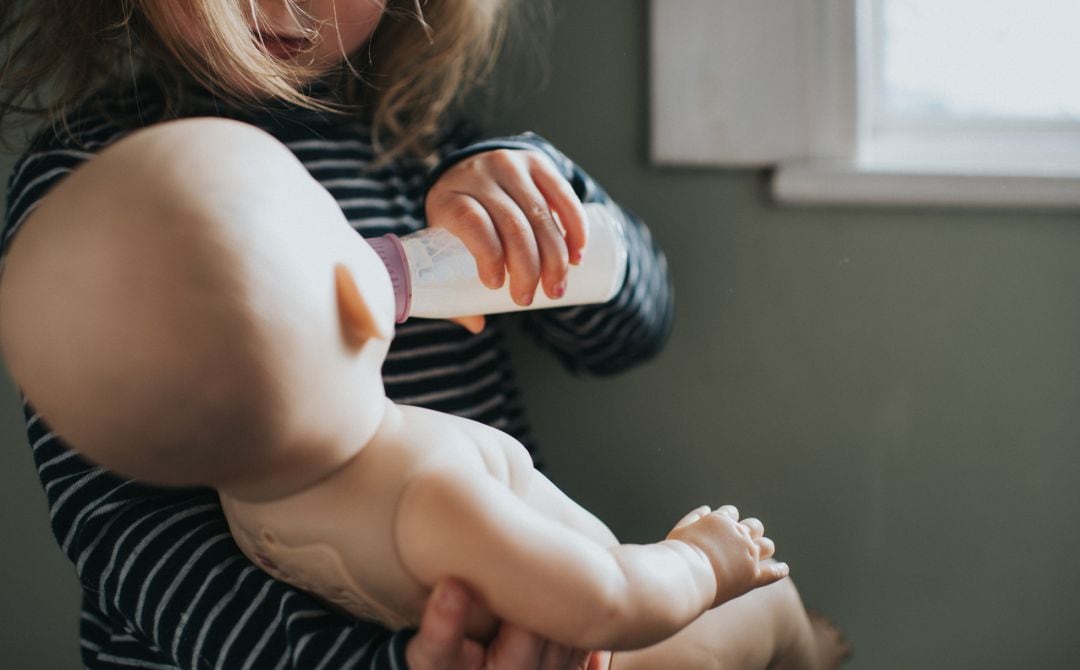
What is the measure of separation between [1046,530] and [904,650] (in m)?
0.16

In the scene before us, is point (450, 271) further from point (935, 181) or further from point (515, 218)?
point (935, 181)

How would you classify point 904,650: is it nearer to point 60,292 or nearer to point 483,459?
point 483,459

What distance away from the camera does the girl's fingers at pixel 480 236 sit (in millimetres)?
558

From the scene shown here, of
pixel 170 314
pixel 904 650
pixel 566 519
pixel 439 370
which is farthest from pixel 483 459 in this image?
pixel 904 650

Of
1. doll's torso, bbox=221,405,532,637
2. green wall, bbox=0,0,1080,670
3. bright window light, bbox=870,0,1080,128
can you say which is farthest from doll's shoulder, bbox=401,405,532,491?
bright window light, bbox=870,0,1080,128

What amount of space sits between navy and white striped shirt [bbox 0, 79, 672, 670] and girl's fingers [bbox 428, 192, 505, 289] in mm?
89

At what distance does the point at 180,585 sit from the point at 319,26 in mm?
367

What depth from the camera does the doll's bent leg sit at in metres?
0.57

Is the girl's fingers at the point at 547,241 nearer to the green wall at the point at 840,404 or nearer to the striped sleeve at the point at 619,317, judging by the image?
the striped sleeve at the point at 619,317

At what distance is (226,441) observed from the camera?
1.32 ft

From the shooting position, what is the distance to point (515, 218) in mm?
573

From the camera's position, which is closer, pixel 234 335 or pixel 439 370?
pixel 234 335

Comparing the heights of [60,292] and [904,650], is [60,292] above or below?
above

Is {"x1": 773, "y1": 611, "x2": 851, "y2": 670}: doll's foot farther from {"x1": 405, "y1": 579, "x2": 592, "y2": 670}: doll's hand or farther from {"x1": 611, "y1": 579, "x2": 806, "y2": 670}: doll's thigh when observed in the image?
{"x1": 405, "y1": 579, "x2": 592, "y2": 670}: doll's hand
